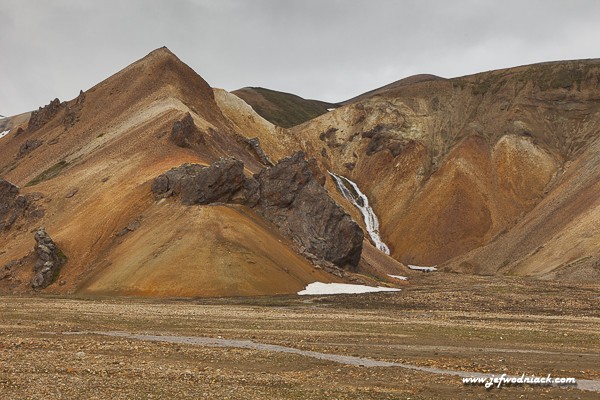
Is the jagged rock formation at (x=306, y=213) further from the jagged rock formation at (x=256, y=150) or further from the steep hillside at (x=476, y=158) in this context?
the steep hillside at (x=476, y=158)

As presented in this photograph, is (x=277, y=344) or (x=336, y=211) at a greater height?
(x=336, y=211)

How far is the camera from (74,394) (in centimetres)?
1692

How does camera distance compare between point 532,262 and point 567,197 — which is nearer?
point 532,262

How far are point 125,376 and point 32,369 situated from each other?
2.89 meters

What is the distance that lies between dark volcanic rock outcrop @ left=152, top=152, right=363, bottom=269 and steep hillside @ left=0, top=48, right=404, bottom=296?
0.62m

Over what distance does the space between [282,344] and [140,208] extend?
45.8 metres

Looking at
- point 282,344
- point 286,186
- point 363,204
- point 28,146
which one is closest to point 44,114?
point 28,146

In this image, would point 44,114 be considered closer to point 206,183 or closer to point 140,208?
point 140,208

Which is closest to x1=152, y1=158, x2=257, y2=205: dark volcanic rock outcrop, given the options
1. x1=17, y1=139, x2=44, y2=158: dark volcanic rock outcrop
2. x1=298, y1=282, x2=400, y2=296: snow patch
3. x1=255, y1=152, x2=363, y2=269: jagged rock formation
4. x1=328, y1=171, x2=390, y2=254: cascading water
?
x1=255, y1=152, x2=363, y2=269: jagged rock formation

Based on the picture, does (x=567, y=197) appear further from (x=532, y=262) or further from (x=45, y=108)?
(x=45, y=108)

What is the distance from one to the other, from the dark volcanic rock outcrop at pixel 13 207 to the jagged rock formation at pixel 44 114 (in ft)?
148

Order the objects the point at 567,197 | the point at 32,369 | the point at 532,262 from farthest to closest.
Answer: the point at 567,197 → the point at 532,262 → the point at 32,369

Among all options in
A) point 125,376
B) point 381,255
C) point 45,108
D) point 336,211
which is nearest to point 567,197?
point 381,255

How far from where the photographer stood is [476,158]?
145250mm
